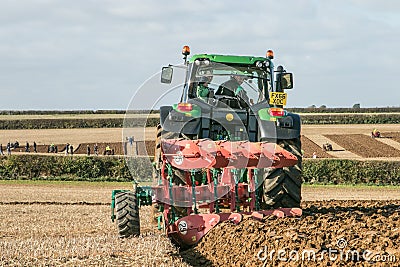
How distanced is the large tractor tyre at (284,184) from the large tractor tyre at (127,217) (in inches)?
82.5

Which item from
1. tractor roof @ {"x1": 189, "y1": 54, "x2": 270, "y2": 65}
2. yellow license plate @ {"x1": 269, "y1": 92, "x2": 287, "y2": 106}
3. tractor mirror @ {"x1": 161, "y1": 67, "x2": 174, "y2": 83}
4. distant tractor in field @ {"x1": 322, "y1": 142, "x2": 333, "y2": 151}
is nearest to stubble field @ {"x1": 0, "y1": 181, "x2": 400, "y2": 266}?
yellow license plate @ {"x1": 269, "y1": 92, "x2": 287, "y2": 106}

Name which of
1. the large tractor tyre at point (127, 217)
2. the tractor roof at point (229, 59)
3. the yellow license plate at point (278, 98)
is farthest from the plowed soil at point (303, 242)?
the tractor roof at point (229, 59)

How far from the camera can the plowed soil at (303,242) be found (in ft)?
21.4

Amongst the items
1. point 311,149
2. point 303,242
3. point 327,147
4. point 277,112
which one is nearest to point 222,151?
point 277,112

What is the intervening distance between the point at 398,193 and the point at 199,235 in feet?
68.4

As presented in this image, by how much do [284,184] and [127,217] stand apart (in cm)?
255

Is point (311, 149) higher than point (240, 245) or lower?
lower

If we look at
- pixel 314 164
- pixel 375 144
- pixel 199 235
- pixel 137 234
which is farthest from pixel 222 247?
pixel 375 144

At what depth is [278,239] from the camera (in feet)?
24.0

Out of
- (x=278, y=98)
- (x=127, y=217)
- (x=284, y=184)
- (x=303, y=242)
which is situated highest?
(x=278, y=98)

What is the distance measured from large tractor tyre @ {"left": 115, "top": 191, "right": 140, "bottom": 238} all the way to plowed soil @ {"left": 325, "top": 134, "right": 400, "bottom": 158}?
35.5m

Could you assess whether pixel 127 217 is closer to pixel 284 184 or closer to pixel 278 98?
pixel 284 184

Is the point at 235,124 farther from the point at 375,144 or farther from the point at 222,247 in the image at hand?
the point at 375,144

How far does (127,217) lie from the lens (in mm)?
10086
